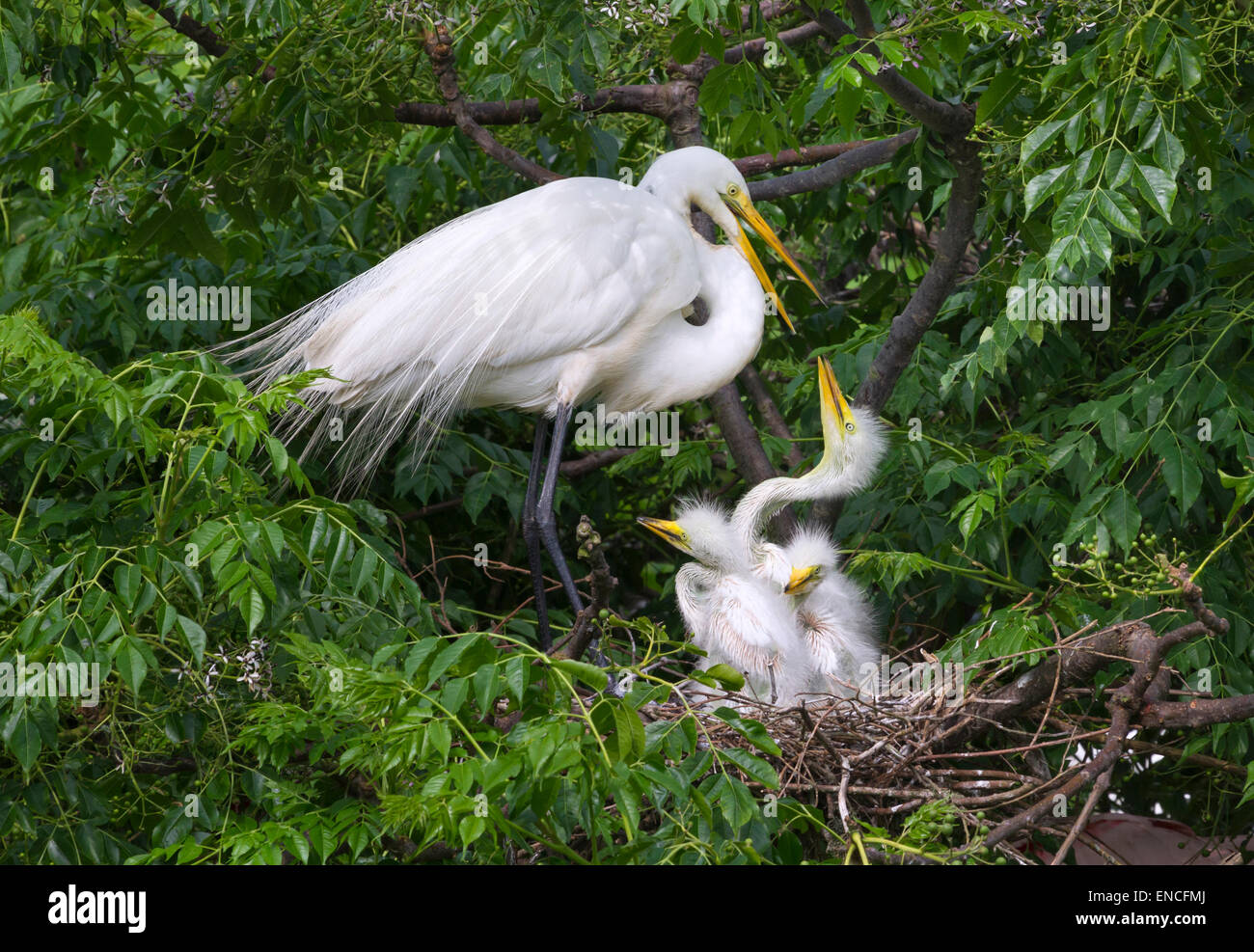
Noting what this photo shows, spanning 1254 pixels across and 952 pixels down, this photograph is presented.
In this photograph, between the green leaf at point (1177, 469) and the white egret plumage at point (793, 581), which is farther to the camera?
the white egret plumage at point (793, 581)

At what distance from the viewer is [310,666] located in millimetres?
2180

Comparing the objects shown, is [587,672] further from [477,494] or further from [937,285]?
[937,285]

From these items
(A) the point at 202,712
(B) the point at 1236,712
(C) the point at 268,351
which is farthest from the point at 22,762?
(B) the point at 1236,712

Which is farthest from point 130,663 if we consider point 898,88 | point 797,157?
point 797,157

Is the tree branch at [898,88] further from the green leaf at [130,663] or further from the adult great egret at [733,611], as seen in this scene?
the green leaf at [130,663]

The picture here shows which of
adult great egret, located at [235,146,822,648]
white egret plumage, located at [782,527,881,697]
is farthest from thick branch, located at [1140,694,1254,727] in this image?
adult great egret, located at [235,146,822,648]

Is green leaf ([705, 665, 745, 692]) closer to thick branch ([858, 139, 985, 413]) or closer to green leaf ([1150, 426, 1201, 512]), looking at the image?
green leaf ([1150, 426, 1201, 512])

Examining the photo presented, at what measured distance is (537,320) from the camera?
337 centimetres

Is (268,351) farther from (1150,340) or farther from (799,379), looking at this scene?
(1150,340)

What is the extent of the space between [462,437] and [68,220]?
121cm

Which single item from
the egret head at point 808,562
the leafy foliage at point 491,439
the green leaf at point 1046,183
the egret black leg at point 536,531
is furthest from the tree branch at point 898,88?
the egret black leg at point 536,531

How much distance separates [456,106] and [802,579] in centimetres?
138

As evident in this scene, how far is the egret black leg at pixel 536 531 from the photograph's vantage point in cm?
333

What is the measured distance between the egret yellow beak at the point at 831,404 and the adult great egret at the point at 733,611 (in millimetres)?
339
